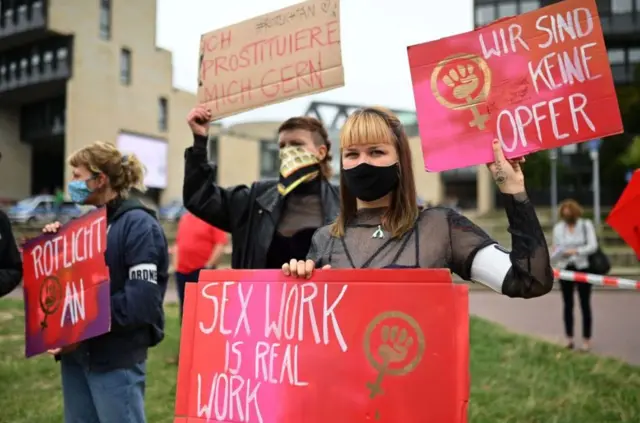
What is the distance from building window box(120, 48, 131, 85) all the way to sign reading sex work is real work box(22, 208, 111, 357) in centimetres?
3578

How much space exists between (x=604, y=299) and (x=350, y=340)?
11.1 m

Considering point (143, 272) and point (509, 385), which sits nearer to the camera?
point (143, 272)

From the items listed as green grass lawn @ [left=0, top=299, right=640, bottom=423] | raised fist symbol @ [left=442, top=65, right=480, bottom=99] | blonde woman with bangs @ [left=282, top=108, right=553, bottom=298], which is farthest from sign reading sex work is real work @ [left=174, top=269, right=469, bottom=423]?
green grass lawn @ [left=0, top=299, right=640, bottom=423]

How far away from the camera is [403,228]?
1.92m

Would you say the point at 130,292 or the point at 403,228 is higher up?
the point at 403,228

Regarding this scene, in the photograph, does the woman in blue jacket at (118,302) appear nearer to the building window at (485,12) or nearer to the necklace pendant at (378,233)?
the necklace pendant at (378,233)

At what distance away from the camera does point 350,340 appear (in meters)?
1.78

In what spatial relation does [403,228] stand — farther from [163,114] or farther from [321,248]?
[163,114]

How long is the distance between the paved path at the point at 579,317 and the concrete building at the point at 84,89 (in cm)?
2436

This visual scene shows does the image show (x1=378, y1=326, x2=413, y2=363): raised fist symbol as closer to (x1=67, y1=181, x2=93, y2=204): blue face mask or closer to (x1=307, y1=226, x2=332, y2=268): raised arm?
(x1=307, y1=226, x2=332, y2=268): raised arm

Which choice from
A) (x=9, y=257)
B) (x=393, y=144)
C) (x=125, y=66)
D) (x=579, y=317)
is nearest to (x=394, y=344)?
(x=393, y=144)

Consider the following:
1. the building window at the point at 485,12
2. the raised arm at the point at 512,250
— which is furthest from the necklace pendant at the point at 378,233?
the building window at the point at 485,12

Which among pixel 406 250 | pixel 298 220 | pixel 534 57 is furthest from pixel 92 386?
pixel 534 57

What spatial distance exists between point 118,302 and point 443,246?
4.82 ft
